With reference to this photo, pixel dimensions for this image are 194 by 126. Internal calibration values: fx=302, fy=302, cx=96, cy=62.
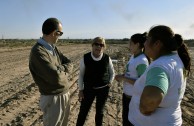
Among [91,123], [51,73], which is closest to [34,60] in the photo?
[51,73]

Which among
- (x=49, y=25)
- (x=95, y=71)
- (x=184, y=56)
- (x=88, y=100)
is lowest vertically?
(x=88, y=100)

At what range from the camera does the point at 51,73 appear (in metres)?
3.56

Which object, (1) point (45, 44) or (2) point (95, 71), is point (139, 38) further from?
(1) point (45, 44)

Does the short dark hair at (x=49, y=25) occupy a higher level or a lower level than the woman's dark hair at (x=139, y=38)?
higher

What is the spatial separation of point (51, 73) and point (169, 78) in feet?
5.46

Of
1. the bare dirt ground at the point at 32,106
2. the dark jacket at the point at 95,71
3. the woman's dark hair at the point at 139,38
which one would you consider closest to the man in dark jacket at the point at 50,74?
the woman's dark hair at the point at 139,38

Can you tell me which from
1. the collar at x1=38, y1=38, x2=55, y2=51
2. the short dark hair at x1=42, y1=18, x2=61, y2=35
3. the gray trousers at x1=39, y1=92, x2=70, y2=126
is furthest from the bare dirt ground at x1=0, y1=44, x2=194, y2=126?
the short dark hair at x1=42, y1=18, x2=61, y2=35

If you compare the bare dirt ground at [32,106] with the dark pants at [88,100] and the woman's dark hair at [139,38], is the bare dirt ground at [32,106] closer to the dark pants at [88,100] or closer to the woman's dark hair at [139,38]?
the dark pants at [88,100]

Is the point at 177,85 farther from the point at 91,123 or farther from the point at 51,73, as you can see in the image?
the point at 91,123

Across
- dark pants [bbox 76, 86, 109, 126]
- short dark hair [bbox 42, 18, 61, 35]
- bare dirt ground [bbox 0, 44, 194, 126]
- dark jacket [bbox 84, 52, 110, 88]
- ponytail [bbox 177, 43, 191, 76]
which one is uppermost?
short dark hair [bbox 42, 18, 61, 35]

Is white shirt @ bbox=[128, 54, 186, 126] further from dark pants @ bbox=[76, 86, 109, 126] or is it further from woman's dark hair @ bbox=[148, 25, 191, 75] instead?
dark pants @ bbox=[76, 86, 109, 126]

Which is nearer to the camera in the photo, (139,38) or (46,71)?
(46,71)

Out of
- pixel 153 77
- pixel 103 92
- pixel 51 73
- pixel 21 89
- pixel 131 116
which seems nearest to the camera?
pixel 153 77

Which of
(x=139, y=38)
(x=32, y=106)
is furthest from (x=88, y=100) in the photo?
(x=32, y=106)
